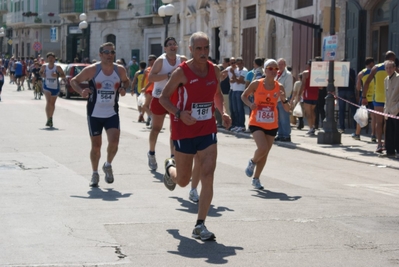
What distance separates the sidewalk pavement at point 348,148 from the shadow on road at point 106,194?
5687mm

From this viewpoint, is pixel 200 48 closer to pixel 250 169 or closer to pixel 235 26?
pixel 250 169

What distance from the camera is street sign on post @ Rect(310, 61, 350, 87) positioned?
1856 cm

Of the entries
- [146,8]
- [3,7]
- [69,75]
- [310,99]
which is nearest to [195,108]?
[310,99]

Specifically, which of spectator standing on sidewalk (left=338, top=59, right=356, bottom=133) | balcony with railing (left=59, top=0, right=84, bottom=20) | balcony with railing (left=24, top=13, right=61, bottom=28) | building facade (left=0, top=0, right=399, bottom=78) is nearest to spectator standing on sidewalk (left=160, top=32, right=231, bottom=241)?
spectator standing on sidewalk (left=338, top=59, right=356, bottom=133)

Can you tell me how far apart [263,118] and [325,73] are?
7.92 m

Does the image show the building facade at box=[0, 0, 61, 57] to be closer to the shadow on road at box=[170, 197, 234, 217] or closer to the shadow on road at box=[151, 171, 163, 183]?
the shadow on road at box=[151, 171, 163, 183]

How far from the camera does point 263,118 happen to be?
11.2 metres

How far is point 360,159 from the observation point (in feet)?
50.3

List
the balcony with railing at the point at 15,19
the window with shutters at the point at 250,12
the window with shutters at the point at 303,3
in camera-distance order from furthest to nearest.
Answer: the balcony with railing at the point at 15,19 < the window with shutters at the point at 250,12 < the window with shutters at the point at 303,3

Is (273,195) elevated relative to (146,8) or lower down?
lower down

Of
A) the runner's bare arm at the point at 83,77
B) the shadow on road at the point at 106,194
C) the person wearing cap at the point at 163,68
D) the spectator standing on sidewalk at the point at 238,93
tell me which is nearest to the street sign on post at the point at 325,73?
the spectator standing on sidewalk at the point at 238,93

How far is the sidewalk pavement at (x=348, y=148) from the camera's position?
1512 cm

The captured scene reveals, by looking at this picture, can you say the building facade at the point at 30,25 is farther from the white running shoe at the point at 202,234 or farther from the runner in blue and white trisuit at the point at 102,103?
the white running shoe at the point at 202,234

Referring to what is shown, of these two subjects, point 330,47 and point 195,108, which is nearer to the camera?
point 195,108
